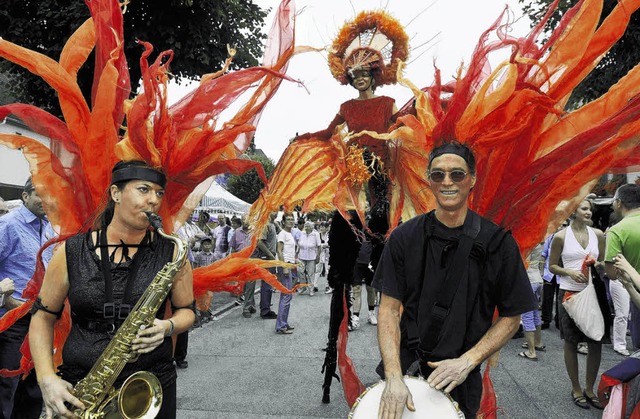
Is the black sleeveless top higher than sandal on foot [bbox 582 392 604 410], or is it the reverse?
the black sleeveless top

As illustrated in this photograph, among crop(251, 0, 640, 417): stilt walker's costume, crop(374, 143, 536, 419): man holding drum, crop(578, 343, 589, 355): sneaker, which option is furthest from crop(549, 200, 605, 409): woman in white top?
crop(374, 143, 536, 419): man holding drum

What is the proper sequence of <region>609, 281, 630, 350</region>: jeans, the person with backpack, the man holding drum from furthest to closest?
the person with backpack, <region>609, 281, 630, 350</region>: jeans, the man holding drum

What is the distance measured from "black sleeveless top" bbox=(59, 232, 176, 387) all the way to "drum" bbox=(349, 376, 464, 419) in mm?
1021

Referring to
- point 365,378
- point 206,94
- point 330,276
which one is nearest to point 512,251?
point 206,94

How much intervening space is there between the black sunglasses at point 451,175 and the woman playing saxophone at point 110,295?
1367 mm

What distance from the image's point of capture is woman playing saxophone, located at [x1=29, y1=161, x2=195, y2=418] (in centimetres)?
230

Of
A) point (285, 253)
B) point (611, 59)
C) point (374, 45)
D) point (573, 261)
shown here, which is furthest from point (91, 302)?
point (611, 59)

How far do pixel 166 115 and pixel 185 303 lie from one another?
41.2 inches

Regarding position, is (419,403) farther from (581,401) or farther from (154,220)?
(581,401)

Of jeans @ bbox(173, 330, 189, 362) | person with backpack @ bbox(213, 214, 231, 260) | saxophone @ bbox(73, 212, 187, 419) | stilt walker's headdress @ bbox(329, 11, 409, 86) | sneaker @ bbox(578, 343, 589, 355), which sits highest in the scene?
stilt walker's headdress @ bbox(329, 11, 409, 86)

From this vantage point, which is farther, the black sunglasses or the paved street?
the paved street

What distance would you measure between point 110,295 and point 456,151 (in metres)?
1.81

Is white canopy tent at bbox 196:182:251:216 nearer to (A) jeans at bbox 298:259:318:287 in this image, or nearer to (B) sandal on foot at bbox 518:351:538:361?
(A) jeans at bbox 298:259:318:287

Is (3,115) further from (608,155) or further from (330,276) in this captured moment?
(608,155)
